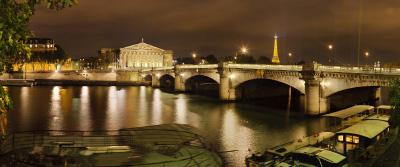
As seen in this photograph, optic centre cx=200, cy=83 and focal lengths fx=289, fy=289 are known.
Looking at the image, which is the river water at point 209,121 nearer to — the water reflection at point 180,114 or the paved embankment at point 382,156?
the water reflection at point 180,114

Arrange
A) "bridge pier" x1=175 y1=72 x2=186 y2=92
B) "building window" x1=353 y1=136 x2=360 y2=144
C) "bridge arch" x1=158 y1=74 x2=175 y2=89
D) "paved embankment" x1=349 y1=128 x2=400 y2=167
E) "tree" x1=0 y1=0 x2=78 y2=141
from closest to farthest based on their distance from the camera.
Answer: "tree" x1=0 y1=0 x2=78 y2=141 → "paved embankment" x1=349 y1=128 x2=400 y2=167 → "building window" x1=353 y1=136 x2=360 y2=144 → "bridge pier" x1=175 y1=72 x2=186 y2=92 → "bridge arch" x1=158 y1=74 x2=175 y2=89

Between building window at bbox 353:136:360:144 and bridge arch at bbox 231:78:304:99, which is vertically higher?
bridge arch at bbox 231:78:304:99

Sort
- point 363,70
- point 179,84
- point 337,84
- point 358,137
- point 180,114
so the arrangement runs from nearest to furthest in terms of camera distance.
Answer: point 358,137, point 363,70, point 337,84, point 180,114, point 179,84

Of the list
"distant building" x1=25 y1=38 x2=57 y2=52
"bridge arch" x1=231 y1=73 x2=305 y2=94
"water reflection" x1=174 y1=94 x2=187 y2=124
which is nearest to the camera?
"water reflection" x1=174 y1=94 x2=187 y2=124

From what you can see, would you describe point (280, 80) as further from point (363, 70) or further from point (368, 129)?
point (368, 129)

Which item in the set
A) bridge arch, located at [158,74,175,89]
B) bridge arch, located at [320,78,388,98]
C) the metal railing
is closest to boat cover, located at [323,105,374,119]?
bridge arch, located at [320,78,388,98]

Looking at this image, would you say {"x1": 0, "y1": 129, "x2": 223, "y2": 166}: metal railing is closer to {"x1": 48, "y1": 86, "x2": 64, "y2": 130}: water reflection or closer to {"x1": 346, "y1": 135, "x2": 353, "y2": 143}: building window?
{"x1": 346, "y1": 135, "x2": 353, "y2": 143}: building window

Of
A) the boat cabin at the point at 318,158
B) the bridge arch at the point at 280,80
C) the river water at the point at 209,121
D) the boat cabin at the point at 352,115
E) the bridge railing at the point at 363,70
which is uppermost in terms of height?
the bridge railing at the point at 363,70

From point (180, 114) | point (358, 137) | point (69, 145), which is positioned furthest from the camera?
point (180, 114)

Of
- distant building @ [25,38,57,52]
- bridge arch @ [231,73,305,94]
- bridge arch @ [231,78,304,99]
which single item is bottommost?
bridge arch @ [231,78,304,99]

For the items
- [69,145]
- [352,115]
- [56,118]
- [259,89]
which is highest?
[259,89]

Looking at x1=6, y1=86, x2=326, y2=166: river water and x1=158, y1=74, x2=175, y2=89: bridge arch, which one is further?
x1=158, y1=74, x2=175, y2=89: bridge arch

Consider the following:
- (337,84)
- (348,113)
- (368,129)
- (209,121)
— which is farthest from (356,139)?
(209,121)

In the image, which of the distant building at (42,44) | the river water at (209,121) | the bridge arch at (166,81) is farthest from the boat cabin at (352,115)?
the distant building at (42,44)
